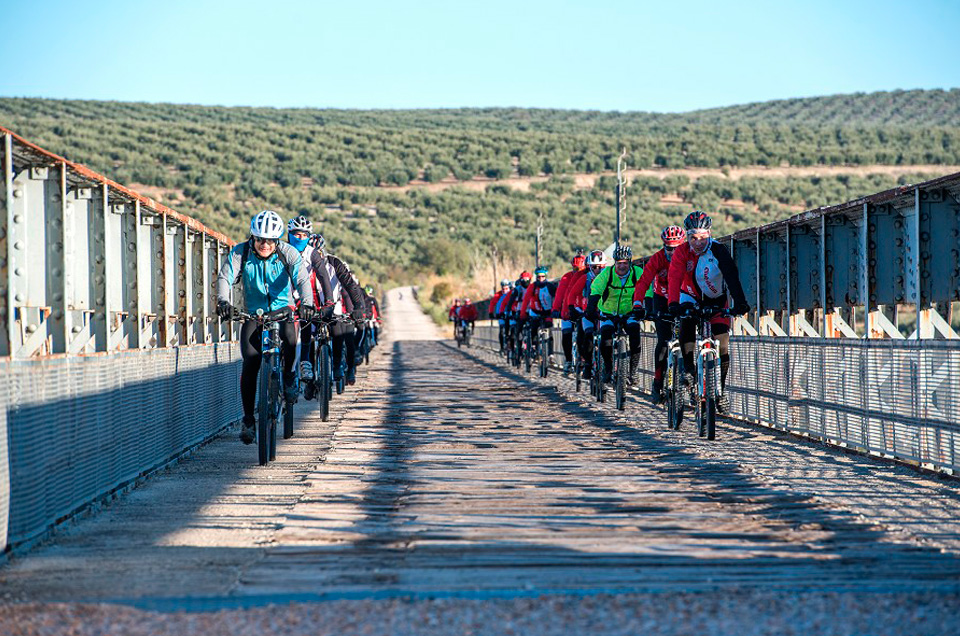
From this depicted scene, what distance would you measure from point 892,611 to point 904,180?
12993 cm

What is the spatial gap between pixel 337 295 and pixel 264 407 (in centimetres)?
622

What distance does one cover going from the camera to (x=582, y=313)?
20516 mm

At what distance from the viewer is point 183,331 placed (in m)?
14.2

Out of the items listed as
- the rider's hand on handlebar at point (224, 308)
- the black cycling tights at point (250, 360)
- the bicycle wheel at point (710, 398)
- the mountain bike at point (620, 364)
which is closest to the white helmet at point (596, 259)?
the mountain bike at point (620, 364)

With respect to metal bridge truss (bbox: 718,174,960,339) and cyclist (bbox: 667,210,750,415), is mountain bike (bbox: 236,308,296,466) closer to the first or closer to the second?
cyclist (bbox: 667,210,750,415)

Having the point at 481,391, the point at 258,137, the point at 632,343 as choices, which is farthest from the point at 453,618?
the point at 258,137

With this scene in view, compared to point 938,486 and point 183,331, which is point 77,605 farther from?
point 183,331

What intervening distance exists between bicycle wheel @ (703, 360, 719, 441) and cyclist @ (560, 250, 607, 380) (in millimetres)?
6144

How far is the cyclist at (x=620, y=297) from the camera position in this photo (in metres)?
18.3

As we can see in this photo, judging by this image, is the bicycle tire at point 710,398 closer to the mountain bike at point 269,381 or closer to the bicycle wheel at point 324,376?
the mountain bike at point 269,381

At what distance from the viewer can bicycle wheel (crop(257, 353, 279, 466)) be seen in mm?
11648

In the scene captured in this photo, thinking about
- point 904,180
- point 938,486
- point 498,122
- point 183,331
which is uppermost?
point 498,122

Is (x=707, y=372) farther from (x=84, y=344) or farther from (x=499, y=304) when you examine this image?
(x=499, y=304)

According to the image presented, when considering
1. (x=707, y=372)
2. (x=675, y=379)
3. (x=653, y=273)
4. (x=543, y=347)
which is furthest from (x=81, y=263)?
(x=543, y=347)
